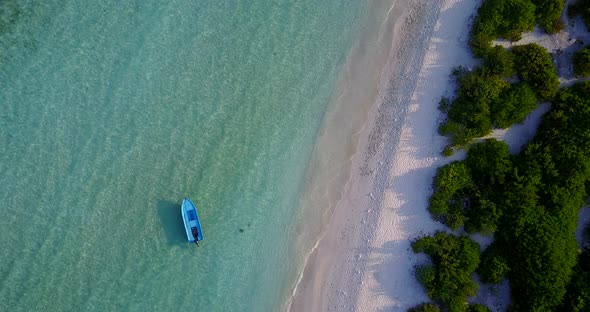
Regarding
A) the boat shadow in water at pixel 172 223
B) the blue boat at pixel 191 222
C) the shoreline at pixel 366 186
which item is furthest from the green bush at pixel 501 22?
the boat shadow in water at pixel 172 223

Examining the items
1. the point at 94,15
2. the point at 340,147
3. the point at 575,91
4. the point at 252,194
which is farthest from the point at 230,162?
the point at 575,91

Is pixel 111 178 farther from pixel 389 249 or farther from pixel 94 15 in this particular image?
pixel 389 249

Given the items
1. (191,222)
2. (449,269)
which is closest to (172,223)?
(191,222)

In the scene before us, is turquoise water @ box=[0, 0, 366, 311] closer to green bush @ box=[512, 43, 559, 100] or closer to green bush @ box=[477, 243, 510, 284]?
green bush @ box=[512, 43, 559, 100]

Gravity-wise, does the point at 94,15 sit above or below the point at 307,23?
above

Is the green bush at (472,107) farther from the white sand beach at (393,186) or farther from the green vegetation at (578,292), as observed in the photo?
the green vegetation at (578,292)

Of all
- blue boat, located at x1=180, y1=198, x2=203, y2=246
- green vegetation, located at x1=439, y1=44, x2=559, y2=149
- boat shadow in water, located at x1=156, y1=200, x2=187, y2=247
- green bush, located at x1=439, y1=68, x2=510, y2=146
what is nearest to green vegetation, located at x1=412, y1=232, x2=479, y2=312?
green vegetation, located at x1=439, y1=44, x2=559, y2=149
